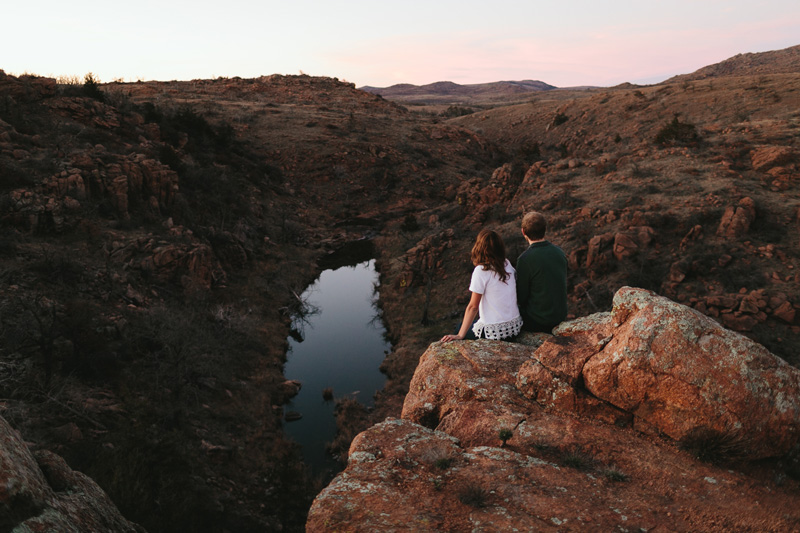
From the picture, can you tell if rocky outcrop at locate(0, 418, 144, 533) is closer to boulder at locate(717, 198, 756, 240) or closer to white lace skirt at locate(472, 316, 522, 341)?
white lace skirt at locate(472, 316, 522, 341)

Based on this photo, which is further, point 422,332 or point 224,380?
point 422,332

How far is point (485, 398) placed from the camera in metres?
5.45

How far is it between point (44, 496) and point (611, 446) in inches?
206

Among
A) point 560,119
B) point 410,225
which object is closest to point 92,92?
point 410,225

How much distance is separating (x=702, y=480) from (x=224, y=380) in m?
13.8

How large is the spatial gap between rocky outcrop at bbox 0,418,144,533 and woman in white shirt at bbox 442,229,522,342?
15.4 feet

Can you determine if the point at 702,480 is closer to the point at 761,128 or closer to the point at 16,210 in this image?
the point at 16,210

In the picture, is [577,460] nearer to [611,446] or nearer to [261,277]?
[611,446]

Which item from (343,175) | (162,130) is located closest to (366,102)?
(343,175)

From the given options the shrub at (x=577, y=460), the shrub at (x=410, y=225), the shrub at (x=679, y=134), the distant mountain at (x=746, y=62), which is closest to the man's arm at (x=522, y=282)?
the shrub at (x=577, y=460)

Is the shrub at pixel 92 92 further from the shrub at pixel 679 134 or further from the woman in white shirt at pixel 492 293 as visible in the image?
the shrub at pixel 679 134

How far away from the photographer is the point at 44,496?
10.5ft

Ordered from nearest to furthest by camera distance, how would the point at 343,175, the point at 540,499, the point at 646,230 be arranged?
the point at 540,499, the point at 646,230, the point at 343,175

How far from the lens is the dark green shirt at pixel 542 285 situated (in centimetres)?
611
